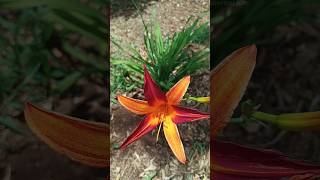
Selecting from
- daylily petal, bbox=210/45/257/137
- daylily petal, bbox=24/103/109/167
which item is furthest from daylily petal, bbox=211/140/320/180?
daylily petal, bbox=24/103/109/167

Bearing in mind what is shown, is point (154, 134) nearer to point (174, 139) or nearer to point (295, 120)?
point (174, 139)

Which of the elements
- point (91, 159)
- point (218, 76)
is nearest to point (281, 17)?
point (218, 76)

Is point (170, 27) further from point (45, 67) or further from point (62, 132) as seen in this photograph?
point (45, 67)

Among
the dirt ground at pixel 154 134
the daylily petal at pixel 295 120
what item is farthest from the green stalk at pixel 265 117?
the dirt ground at pixel 154 134

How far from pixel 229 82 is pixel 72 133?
0.33m

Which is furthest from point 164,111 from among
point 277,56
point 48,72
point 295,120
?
point 277,56

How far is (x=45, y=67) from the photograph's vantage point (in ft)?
6.09

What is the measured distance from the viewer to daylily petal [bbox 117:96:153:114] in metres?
1.42

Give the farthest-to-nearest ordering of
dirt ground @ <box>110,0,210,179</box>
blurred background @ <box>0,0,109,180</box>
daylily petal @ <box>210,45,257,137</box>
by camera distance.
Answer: blurred background @ <box>0,0,109,180</box> → daylily petal @ <box>210,45,257,137</box> → dirt ground @ <box>110,0,210,179</box>

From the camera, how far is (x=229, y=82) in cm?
167

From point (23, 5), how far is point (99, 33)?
18cm

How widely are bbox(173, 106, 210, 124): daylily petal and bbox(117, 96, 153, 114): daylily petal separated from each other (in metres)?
0.05

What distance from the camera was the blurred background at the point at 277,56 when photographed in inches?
73.1

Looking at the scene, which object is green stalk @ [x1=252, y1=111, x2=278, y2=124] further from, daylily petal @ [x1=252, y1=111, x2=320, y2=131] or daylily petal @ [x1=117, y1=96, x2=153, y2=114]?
daylily petal @ [x1=117, y1=96, x2=153, y2=114]
